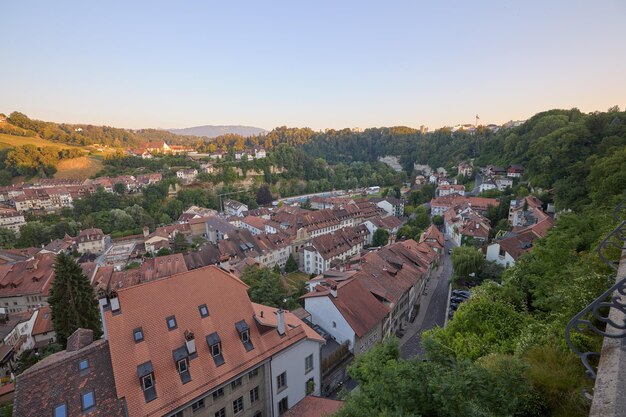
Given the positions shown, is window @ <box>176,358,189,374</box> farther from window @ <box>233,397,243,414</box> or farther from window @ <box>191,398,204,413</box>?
window @ <box>233,397,243,414</box>

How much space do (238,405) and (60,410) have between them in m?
6.89

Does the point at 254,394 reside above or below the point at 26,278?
above

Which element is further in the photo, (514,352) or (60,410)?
(60,410)

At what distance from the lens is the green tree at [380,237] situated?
52094mm

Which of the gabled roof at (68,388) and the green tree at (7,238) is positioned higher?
the gabled roof at (68,388)

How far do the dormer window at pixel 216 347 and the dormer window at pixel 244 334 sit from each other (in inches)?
42.1

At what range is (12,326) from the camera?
2612 cm

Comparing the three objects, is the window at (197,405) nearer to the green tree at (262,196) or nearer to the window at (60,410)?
the window at (60,410)

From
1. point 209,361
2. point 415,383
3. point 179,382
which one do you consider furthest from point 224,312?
point 415,383

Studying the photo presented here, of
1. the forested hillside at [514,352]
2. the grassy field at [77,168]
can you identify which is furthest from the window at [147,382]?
the grassy field at [77,168]

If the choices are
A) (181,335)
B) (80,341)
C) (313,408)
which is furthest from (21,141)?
(313,408)

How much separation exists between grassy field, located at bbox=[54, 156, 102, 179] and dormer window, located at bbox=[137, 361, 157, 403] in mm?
107483

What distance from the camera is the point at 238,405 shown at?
47.5 ft

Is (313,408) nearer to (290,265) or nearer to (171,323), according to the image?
(171,323)
